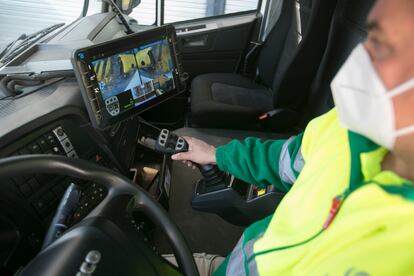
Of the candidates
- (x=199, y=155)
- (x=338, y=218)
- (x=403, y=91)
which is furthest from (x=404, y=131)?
(x=199, y=155)

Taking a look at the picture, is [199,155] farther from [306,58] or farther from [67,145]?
[306,58]

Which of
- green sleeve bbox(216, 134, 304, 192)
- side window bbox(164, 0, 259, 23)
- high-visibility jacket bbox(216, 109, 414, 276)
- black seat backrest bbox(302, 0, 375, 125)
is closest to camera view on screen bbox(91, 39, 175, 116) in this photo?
green sleeve bbox(216, 134, 304, 192)

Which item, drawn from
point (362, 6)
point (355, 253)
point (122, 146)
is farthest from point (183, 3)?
point (355, 253)

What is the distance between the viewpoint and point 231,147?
0.92m

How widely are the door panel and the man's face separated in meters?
1.81

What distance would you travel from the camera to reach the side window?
2.67 meters

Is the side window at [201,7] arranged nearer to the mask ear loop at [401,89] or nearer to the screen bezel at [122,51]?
the screen bezel at [122,51]

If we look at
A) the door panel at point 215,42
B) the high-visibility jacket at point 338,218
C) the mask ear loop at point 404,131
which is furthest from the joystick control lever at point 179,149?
the door panel at point 215,42

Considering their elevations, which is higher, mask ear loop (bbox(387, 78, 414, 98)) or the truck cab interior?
mask ear loop (bbox(387, 78, 414, 98))

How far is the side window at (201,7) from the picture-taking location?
8.77 feet

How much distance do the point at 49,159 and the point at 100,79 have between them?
1.44 feet

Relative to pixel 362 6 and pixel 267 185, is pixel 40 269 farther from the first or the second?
pixel 362 6

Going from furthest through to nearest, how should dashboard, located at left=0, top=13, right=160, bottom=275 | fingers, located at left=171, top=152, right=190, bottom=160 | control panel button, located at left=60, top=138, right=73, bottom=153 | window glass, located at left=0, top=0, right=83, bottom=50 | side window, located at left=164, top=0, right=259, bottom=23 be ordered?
side window, located at left=164, top=0, right=259, bottom=23 → window glass, located at left=0, top=0, right=83, bottom=50 → fingers, located at left=171, top=152, right=190, bottom=160 → control panel button, located at left=60, top=138, right=73, bottom=153 → dashboard, located at left=0, top=13, right=160, bottom=275

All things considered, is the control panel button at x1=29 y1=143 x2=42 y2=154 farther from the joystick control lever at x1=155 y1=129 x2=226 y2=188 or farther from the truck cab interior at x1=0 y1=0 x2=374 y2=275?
the joystick control lever at x1=155 y1=129 x2=226 y2=188
